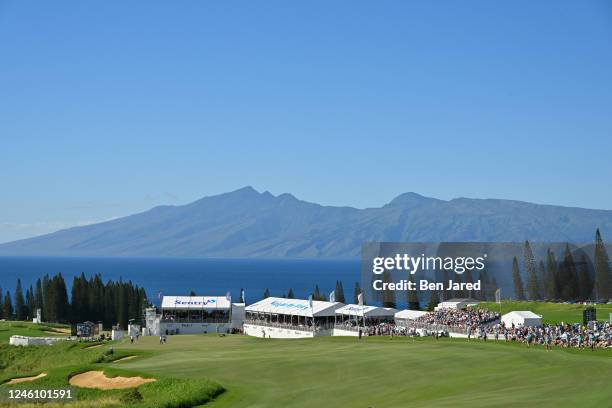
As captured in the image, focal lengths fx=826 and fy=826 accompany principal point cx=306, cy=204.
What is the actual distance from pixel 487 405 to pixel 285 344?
3935cm

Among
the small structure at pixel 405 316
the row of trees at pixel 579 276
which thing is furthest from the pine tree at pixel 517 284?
the small structure at pixel 405 316

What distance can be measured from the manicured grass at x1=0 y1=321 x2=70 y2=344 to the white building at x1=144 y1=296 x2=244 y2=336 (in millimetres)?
12858

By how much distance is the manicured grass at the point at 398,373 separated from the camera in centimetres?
3944

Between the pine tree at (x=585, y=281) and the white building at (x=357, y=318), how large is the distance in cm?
5442

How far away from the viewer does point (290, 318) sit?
9381 centimetres

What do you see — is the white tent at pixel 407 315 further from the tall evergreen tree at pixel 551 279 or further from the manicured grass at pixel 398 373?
the tall evergreen tree at pixel 551 279

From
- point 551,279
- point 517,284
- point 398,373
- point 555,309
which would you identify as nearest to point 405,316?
point 555,309

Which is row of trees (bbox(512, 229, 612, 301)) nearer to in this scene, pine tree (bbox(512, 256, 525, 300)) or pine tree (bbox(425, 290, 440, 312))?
pine tree (bbox(512, 256, 525, 300))

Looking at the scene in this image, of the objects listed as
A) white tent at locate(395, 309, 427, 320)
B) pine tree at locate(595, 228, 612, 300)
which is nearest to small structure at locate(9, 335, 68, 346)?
white tent at locate(395, 309, 427, 320)

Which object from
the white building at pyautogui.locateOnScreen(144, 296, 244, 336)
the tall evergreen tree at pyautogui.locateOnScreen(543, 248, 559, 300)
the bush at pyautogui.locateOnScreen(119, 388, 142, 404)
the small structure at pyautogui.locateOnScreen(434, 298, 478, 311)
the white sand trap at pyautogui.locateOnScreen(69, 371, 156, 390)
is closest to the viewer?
the bush at pyautogui.locateOnScreen(119, 388, 142, 404)

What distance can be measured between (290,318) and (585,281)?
60242 millimetres

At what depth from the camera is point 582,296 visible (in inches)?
5172

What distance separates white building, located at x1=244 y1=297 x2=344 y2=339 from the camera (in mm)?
88688

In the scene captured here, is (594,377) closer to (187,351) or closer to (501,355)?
(501,355)
